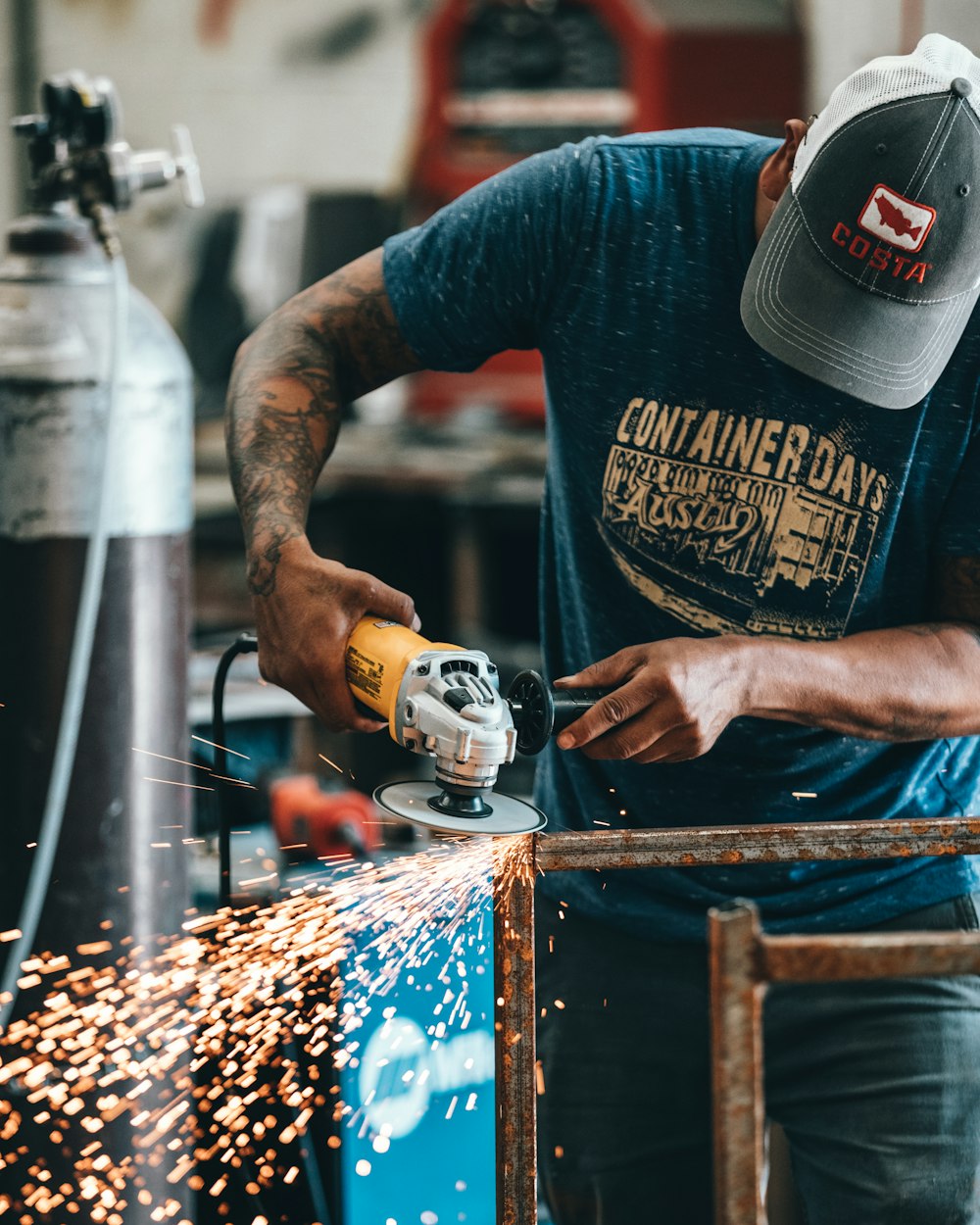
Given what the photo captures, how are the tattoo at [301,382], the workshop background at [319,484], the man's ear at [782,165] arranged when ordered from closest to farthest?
the man's ear at [782,165] → the tattoo at [301,382] → the workshop background at [319,484]

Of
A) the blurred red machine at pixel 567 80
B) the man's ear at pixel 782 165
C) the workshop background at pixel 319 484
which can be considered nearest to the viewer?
the man's ear at pixel 782 165

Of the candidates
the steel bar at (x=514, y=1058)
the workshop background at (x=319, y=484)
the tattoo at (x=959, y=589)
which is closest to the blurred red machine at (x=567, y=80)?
the workshop background at (x=319, y=484)

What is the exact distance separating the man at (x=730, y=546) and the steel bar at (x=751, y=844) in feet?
0.33

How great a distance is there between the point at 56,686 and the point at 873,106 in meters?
1.39

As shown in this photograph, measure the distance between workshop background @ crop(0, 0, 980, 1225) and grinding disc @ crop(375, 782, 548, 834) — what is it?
27 cm

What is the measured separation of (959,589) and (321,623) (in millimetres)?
780

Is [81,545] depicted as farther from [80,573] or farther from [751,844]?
[751,844]

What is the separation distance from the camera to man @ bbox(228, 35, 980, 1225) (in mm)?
1522

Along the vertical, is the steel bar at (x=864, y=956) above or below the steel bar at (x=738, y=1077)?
above

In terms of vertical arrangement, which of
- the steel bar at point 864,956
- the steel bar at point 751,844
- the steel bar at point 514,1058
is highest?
the steel bar at point 864,956

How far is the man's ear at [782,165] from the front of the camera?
1.61m

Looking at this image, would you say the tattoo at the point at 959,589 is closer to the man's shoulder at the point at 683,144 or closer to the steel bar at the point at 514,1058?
the man's shoulder at the point at 683,144

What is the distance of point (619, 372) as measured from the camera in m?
1.75

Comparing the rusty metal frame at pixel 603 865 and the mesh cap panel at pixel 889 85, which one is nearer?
the rusty metal frame at pixel 603 865
